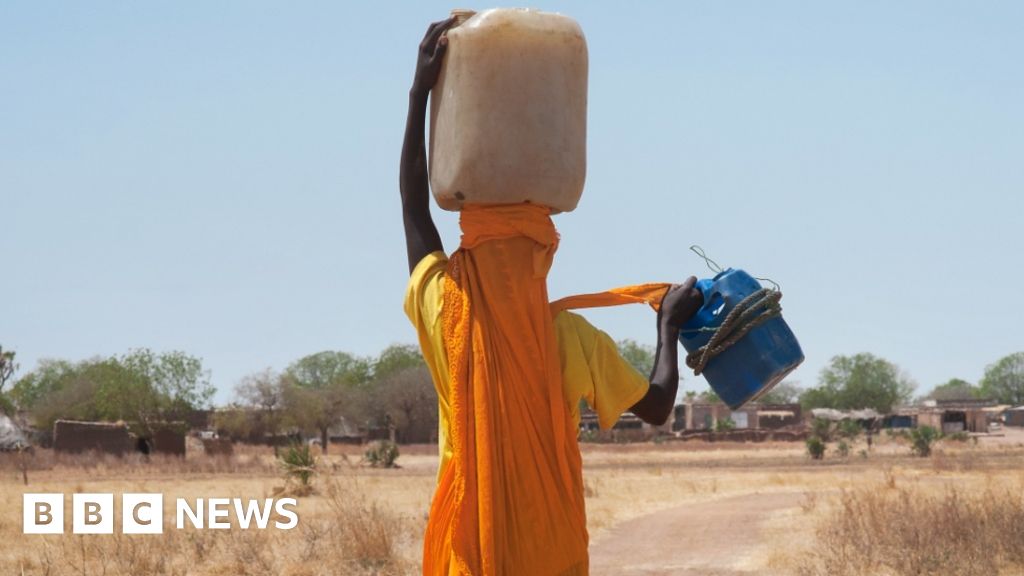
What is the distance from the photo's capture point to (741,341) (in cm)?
379

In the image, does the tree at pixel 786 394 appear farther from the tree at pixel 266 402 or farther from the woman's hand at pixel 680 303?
the woman's hand at pixel 680 303

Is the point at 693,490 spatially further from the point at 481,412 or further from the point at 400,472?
the point at 481,412

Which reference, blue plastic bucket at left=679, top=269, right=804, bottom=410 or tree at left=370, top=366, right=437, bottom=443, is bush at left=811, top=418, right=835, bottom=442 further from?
blue plastic bucket at left=679, top=269, right=804, bottom=410

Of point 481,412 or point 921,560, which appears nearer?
point 481,412

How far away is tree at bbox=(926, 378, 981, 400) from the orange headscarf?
409ft

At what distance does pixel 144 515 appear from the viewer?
15883mm

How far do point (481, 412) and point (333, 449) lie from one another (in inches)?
2093

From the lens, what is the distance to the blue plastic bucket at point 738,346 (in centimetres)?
379

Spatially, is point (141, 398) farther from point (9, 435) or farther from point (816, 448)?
point (816, 448)

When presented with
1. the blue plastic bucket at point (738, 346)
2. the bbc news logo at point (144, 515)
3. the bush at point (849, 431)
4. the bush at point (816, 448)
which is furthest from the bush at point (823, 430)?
the blue plastic bucket at point (738, 346)

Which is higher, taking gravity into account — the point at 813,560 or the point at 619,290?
the point at 619,290

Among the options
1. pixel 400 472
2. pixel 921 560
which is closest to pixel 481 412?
pixel 921 560

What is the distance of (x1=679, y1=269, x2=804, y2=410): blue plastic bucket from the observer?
3789 millimetres

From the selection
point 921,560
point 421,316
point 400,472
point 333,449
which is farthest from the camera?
point 333,449
